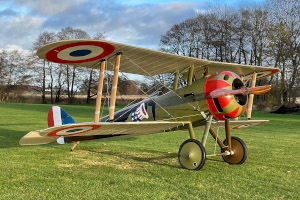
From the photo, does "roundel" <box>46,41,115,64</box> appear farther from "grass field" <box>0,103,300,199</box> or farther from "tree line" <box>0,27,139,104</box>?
"tree line" <box>0,27,139,104</box>

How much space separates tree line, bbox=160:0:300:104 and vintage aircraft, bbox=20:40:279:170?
94.3 ft

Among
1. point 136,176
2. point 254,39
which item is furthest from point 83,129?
point 254,39

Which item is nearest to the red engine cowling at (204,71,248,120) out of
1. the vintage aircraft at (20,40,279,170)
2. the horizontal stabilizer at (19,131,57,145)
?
the vintage aircraft at (20,40,279,170)

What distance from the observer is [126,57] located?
18.1ft

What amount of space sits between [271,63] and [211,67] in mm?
32048

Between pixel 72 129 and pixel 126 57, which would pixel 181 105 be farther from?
pixel 72 129

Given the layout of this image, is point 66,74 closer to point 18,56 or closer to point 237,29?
point 18,56

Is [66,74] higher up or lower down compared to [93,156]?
higher up

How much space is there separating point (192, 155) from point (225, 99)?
3.86 ft

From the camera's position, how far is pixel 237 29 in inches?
1489

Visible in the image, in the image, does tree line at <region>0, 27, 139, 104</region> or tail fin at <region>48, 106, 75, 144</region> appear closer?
tail fin at <region>48, 106, 75, 144</region>

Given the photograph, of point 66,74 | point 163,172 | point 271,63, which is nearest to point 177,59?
point 163,172

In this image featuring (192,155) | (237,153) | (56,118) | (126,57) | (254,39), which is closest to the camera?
(192,155)

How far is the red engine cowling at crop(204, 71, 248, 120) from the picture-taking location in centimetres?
511
